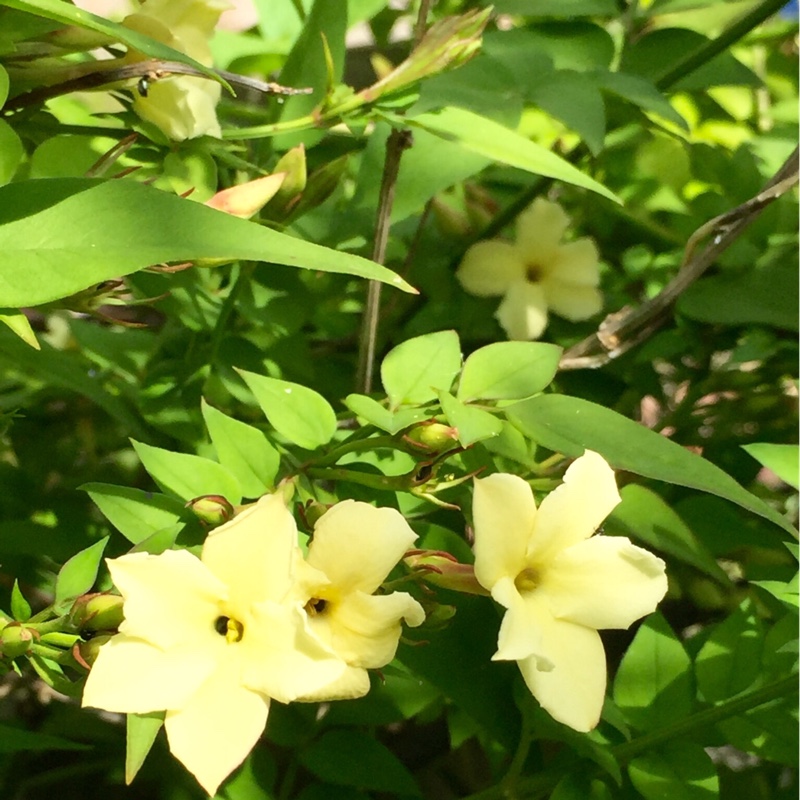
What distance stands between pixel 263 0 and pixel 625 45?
274 mm

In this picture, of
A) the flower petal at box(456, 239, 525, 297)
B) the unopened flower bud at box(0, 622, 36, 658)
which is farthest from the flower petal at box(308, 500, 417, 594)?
the flower petal at box(456, 239, 525, 297)

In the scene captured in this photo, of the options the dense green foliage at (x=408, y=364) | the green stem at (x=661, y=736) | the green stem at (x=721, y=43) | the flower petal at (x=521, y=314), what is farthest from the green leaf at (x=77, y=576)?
the green stem at (x=721, y=43)

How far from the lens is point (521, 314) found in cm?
56

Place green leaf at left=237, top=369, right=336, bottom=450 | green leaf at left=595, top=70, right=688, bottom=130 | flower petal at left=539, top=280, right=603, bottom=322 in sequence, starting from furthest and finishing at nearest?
flower petal at left=539, top=280, right=603, bottom=322, green leaf at left=595, top=70, right=688, bottom=130, green leaf at left=237, top=369, right=336, bottom=450

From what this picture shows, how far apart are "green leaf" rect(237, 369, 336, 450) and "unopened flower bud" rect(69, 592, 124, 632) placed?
4.1 inches

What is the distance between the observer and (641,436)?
0.33m

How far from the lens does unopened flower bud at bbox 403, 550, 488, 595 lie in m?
0.31

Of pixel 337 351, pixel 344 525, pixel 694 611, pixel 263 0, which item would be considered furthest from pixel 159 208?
pixel 694 611

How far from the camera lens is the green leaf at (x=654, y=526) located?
1.21ft

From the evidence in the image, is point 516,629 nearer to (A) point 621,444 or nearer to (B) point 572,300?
(A) point 621,444

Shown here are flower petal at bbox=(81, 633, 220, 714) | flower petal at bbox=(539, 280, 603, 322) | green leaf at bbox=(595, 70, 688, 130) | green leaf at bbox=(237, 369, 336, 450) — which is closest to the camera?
flower petal at bbox=(81, 633, 220, 714)

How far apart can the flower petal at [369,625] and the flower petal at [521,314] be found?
0.30 metres

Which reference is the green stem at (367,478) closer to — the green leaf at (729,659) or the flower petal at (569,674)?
the flower petal at (569,674)

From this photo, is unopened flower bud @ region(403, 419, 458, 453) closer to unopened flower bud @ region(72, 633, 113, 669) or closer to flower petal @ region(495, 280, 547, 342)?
unopened flower bud @ region(72, 633, 113, 669)
